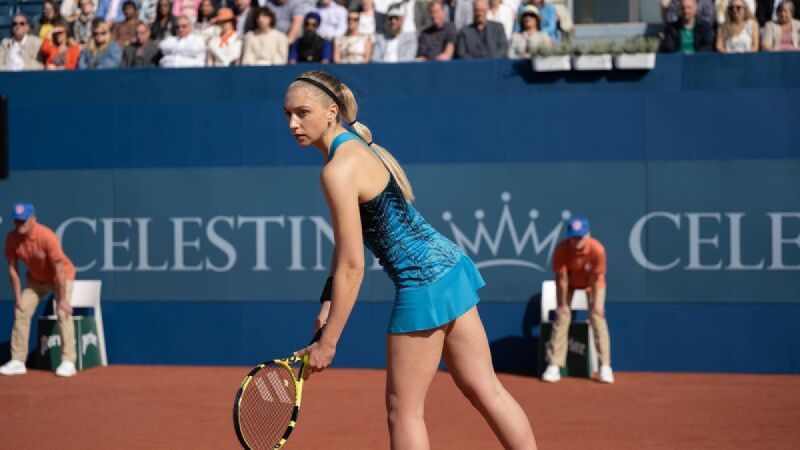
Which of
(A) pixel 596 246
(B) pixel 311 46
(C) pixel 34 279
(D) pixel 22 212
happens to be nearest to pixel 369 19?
(B) pixel 311 46

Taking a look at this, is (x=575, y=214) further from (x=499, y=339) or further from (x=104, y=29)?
(x=104, y=29)

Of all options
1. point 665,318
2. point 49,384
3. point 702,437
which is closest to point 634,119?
point 665,318

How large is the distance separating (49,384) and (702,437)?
18.7 ft

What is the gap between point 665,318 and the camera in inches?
433

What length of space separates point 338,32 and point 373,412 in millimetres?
4926

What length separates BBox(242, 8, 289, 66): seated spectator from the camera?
12023mm

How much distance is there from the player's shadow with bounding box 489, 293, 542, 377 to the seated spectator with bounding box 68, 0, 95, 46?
5.70 meters

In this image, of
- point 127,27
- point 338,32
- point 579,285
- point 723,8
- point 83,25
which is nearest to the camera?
point 579,285

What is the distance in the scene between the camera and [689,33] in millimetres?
11398

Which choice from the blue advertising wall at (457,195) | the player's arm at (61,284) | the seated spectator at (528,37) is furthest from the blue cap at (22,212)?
the seated spectator at (528,37)

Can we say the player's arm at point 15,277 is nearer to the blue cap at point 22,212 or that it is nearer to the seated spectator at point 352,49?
the blue cap at point 22,212

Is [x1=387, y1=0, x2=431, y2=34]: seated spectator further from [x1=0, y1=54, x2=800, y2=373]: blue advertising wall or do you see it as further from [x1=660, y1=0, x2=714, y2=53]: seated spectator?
[x1=660, y1=0, x2=714, y2=53]: seated spectator

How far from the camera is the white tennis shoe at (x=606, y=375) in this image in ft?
34.1

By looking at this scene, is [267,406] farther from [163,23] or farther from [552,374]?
[163,23]
